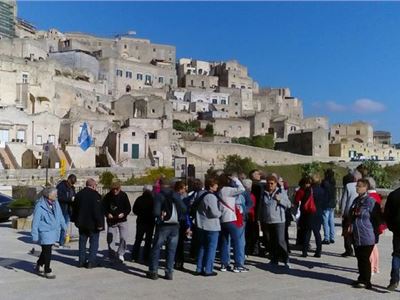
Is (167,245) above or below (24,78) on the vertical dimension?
below

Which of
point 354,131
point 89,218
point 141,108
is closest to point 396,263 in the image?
point 89,218

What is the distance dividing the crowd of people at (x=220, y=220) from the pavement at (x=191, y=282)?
251mm

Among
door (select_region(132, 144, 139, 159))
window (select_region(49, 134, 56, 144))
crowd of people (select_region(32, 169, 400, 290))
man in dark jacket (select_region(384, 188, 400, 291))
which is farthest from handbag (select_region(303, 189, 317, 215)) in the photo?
door (select_region(132, 144, 139, 159))

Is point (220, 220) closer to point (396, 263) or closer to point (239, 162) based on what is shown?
point (396, 263)

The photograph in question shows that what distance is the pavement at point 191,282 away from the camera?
8.22 meters

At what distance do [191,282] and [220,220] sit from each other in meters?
1.39

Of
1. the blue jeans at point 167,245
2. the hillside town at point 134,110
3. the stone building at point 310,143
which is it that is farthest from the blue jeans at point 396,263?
the stone building at point 310,143

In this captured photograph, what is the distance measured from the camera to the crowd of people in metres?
8.83

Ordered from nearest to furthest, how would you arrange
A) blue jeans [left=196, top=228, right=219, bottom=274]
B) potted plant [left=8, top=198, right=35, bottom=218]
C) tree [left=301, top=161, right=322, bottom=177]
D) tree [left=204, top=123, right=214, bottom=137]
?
1. blue jeans [left=196, top=228, right=219, bottom=274]
2. tree [left=301, top=161, right=322, bottom=177]
3. potted plant [left=8, top=198, right=35, bottom=218]
4. tree [left=204, top=123, right=214, bottom=137]

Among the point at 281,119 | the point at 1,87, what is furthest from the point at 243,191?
the point at 281,119

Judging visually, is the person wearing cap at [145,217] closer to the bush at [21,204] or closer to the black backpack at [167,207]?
the black backpack at [167,207]

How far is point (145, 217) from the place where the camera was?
36.5 feet

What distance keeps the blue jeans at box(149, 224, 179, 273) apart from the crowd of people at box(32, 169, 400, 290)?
0.02m

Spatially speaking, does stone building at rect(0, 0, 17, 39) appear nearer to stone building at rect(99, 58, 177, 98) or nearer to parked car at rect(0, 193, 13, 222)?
stone building at rect(99, 58, 177, 98)
